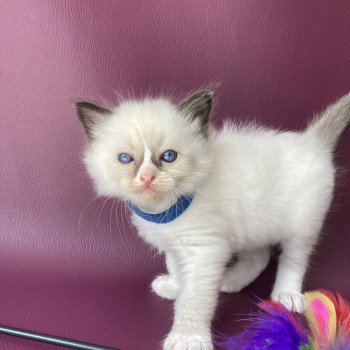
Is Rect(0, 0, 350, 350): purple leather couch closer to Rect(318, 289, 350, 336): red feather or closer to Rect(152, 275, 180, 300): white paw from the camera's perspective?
Rect(152, 275, 180, 300): white paw

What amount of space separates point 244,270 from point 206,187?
0.37 metres

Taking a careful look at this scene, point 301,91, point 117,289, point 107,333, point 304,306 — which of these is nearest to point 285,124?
point 301,91

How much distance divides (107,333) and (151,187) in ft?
1.36

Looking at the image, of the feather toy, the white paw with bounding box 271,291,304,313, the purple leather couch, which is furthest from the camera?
the purple leather couch

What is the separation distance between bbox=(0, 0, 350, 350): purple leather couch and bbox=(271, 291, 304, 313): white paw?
21cm

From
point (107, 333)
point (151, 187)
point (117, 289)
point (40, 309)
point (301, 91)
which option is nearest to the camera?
point (151, 187)

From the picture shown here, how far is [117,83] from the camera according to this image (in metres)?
1.75

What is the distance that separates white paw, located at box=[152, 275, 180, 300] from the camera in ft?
4.93

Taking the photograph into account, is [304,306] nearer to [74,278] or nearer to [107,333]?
[107,333]

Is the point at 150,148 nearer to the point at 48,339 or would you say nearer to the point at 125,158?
the point at 125,158

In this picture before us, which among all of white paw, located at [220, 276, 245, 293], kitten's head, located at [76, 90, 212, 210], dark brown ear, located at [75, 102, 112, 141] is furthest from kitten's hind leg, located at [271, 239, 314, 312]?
dark brown ear, located at [75, 102, 112, 141]

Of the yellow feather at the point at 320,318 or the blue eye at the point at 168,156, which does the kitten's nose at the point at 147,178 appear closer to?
the blue eye at the point at 168,156

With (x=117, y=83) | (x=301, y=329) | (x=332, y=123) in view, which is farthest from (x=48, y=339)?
(x=332, y=123)

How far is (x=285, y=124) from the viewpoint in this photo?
1.74m
